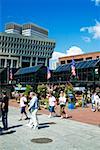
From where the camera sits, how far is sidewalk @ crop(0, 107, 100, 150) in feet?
37.2

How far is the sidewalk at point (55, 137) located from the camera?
11344mm

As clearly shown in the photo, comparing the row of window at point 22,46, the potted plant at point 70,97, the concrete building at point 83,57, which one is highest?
the row of window at point 22,46

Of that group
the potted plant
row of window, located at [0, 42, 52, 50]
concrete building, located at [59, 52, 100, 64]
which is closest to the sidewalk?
the potted plant

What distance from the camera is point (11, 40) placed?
5615 inches

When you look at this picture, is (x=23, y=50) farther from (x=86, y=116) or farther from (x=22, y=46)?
(x=86, y=116)

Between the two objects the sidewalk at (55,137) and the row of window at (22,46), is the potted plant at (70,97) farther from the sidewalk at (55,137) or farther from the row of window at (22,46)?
the row of window at (22,46)

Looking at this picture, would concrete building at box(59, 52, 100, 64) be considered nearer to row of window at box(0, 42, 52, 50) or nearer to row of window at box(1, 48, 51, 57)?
row of window at box(1, 48, 51, 57)

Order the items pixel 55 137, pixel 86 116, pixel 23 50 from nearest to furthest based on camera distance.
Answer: pixel 55 137, pixel 86 116, pixel 23 50

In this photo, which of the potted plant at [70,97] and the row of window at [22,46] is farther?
the row of window at [22,46]

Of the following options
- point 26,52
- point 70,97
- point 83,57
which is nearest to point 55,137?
point 70,97

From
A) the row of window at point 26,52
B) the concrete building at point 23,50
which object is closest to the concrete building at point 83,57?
the concrete building at point 23,50

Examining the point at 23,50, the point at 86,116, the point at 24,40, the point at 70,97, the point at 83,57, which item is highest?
the point at 24,40

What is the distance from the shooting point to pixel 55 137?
13.2 metres

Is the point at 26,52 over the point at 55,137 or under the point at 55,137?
over
